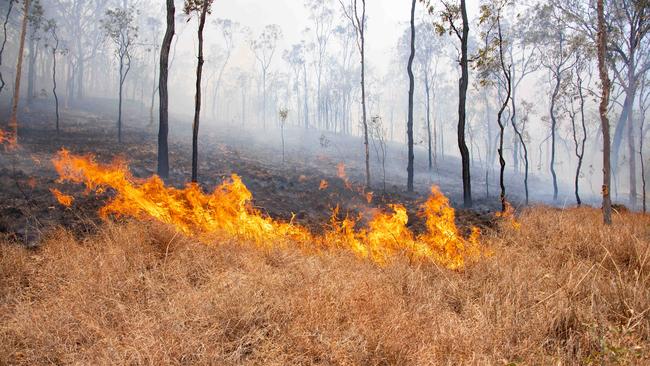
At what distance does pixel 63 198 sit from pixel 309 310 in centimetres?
874

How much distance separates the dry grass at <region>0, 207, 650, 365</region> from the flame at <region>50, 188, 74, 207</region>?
4010 millimetres

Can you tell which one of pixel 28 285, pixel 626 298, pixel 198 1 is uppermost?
pixel 198 1

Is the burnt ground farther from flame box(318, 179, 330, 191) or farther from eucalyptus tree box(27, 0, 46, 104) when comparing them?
eucalyptus tree box(27, 0, 46, 104)

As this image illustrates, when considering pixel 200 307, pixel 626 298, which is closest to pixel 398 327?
pixel 200 307

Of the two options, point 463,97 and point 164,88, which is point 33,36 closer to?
point 164,88

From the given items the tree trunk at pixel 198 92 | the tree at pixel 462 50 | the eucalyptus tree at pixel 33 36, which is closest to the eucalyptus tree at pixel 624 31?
the tree at pixel 462 50

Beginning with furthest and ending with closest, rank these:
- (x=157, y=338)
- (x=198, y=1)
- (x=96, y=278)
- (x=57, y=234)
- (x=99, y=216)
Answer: (x=198, y=1), (x=99, y=216), (x=57, y=234), (x=96, y=278), (x=157, y=338)

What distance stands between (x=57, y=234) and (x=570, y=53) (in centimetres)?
2930

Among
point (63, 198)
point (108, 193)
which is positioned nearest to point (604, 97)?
point (108, 193)

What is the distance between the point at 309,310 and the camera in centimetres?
346

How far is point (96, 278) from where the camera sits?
4.34m

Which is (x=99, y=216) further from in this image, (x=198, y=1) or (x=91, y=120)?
(x=91, y=120)

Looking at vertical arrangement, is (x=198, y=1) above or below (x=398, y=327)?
above

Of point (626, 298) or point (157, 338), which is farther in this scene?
point (626, 298)
